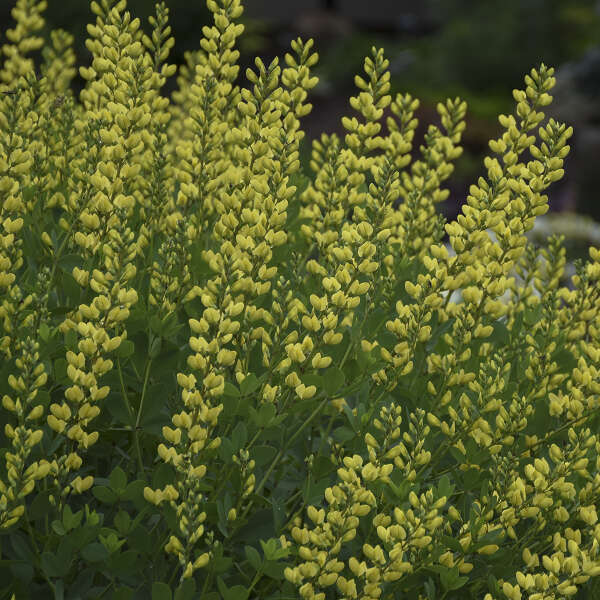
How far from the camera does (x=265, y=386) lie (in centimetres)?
198

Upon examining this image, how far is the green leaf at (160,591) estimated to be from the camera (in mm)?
1775

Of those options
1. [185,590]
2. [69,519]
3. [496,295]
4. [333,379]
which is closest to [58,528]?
[69,519]

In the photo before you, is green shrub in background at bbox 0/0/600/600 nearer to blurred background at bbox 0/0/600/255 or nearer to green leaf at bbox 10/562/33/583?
green leaf at bbox 10/562/33/583

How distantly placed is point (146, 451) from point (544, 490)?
3.01ft

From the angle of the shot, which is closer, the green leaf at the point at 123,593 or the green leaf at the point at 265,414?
the green leaf at the point at 123,593

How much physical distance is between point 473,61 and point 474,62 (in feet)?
0.11

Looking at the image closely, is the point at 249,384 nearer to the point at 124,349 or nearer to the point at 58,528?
the point at 124,349

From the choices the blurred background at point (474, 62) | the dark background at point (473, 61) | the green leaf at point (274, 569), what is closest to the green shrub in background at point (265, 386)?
the green leaf at point (274, 569)

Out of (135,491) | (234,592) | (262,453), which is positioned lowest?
(234,592)

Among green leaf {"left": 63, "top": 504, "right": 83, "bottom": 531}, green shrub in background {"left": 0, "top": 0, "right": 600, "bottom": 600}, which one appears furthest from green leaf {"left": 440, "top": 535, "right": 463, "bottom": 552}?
green leaf {"left": 63, "top": 504, "right": 83, "bottom": 531}

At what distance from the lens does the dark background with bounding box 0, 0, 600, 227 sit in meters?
13.9

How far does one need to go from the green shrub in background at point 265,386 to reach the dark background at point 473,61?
944cm

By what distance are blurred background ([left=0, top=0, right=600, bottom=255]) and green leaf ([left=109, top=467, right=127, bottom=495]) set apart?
26.5 ft

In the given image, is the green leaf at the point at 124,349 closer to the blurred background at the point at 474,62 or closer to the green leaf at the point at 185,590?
the green leaf at the point at 185,590
